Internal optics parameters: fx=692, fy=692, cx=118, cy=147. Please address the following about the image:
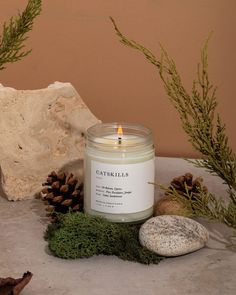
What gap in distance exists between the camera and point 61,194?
0.93m

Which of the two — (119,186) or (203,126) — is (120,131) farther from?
(203,126)

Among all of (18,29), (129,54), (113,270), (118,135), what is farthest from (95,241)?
(129,54)

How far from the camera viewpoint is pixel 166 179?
110 centimetres

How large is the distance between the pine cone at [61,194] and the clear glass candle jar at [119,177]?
0.03 meters

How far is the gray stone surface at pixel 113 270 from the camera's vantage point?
76cm

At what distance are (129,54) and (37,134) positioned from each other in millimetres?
279

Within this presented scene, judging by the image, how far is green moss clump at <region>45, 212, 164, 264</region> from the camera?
2.74 ft

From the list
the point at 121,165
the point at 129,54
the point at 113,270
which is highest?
the point at 129,54

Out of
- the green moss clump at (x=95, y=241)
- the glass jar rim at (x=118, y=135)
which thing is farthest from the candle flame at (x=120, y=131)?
the green moss clump at (x=95, y=241)

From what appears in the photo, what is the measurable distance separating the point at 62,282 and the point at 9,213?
0.22 metres

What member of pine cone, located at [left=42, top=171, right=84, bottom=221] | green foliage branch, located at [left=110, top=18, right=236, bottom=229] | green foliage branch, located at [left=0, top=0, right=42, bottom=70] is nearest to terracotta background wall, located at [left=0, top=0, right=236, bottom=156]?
pine cone, located at [left=42, top=171, right=84, bottom=221]

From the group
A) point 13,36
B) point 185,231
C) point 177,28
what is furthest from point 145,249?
point 177,28

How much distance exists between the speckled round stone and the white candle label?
0.16 feet

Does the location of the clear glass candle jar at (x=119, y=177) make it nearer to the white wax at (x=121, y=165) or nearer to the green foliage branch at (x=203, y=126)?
the white wax at (x=121, y=165)
